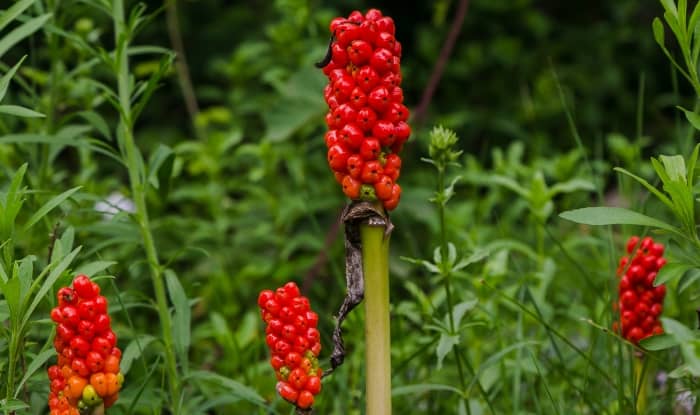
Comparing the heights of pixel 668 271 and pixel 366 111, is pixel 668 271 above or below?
below

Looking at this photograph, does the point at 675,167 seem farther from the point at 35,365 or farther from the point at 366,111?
the point at 35,365

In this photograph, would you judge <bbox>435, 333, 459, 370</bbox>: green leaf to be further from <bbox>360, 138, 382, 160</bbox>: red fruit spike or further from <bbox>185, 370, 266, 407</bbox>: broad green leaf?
<bbox>360, 138, 382, 160</bbox>: red fruit spike

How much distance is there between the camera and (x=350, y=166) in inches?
66.2

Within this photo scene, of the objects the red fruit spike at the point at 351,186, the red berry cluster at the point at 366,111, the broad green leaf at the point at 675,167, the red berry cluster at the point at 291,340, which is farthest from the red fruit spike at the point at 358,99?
the broad green leaf at the point at 675,167

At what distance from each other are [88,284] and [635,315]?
1.11 metres

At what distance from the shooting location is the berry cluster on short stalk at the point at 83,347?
1.59 metres

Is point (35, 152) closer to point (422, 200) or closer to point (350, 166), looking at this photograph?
point (350, 166)

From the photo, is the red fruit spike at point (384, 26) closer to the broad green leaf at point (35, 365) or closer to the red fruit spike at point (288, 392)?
the red fruit spike at point (288, 392)

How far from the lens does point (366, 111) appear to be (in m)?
1.67

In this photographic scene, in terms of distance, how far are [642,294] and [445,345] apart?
0.42 m

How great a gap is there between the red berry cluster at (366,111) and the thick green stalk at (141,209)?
27.0 inches

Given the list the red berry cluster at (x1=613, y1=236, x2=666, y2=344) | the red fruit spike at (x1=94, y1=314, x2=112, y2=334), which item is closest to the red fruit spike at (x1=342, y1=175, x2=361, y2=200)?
the red fruit spike at (x1=94, y1=314, x2=112, y2=334)

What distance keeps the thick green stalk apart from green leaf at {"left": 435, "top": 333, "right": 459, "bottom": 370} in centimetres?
56

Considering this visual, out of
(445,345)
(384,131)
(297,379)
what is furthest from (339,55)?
(445,345)
